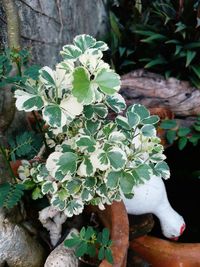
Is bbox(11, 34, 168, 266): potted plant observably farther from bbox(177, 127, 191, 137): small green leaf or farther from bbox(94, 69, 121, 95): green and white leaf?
bbox(177, 127, 191, 137): small green leaf

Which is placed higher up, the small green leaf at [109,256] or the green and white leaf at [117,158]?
the green and white leaf at [117,158]

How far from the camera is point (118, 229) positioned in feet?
3.91

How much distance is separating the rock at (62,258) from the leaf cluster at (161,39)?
0.81m

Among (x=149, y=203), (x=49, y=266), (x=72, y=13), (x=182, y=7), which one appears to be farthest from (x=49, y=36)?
(x=49, y=266)

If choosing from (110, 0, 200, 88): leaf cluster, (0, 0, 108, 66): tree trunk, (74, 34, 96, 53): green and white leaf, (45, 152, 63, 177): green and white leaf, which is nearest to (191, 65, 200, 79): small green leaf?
(110, 0, 200, 88): leaf cluster

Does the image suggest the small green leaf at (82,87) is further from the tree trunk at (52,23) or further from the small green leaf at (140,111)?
the tree trunk at (52,23)

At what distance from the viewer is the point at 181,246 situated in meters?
1.39

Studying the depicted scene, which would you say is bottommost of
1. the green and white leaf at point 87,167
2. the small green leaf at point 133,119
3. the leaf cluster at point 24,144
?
the leaf cluster at point 24,144

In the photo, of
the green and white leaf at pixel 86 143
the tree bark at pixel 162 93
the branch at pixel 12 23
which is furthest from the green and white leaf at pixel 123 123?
the tree bark at pixel 162 93

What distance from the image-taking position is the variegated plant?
3.09ft

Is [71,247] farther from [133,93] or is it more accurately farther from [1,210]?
[133,93]

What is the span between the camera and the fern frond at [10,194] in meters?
1.11

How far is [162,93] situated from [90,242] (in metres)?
0.74

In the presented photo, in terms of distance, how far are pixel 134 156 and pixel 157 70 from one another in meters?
0.78
